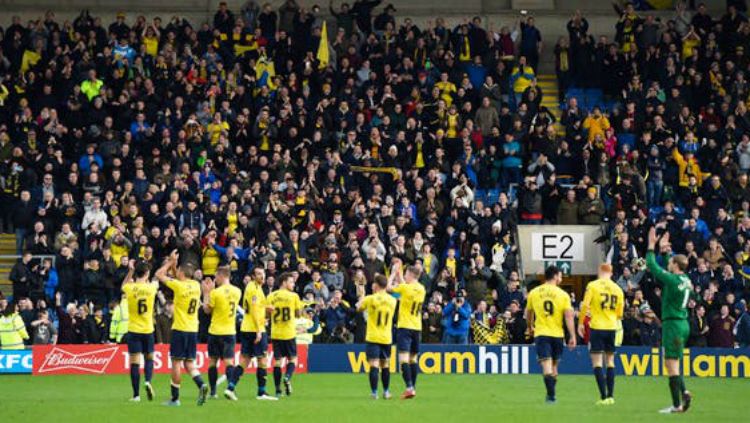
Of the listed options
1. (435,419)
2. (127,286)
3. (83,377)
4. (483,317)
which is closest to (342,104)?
(483,317)

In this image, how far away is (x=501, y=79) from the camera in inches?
1593

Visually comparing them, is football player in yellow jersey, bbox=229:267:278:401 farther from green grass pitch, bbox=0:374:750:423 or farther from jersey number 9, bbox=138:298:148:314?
jersey number 9, bbox=138:298:148:314

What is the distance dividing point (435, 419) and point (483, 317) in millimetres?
13157

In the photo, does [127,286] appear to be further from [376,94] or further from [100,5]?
[100,5]

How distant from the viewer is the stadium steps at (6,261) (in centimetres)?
3700

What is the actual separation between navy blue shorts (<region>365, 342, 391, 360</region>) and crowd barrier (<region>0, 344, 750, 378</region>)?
347 inches

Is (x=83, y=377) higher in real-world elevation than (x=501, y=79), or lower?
lower

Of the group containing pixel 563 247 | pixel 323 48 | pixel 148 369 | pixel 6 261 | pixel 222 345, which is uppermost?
pixel 323 48

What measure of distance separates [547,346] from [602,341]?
935mm

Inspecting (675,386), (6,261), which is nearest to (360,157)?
(6,261)

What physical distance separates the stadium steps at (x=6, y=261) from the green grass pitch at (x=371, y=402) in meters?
6.06

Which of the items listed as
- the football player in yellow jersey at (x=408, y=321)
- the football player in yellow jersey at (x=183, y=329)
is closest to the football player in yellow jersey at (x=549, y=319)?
the football player in yellow jersey at (x=408, y=321)

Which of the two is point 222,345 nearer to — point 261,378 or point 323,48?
point 261,378

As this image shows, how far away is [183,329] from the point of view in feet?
77.3
